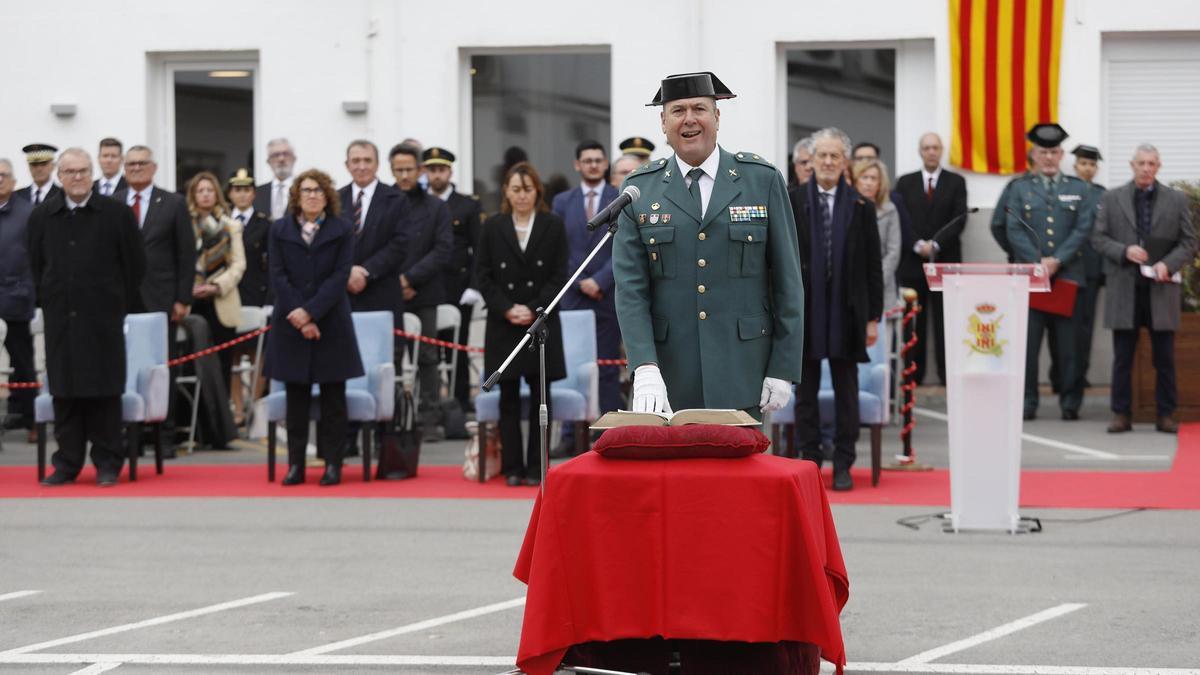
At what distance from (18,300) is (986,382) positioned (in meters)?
9.05

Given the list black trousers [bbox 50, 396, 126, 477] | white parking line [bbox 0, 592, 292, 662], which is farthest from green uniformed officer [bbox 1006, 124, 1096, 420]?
white parking line [bbox 0, 592, 292, 662]

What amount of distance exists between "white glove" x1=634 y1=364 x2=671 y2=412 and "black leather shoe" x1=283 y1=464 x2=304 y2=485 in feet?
22.0

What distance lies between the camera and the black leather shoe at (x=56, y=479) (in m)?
12.8

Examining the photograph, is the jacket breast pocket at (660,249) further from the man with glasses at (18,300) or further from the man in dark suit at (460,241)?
the man with glasses at (18,300)

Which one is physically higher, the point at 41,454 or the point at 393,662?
the point at 41,454

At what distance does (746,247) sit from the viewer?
6691mm

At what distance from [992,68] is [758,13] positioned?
7.93 feet

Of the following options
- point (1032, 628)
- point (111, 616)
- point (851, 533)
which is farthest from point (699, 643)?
point (851, 533)

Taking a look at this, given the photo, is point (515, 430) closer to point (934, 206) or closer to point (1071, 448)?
point (1071, 448)

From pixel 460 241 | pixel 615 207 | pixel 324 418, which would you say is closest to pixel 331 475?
pixel 324 418

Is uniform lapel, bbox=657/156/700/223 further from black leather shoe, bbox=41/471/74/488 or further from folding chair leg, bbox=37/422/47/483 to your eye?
folding chair leg, bbox=37/422/47/483

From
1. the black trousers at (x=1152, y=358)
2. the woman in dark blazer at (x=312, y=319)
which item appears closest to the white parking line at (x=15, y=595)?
the woman in dark blazer at (x=312, y=319)

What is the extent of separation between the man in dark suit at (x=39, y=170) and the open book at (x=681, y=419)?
1105cm

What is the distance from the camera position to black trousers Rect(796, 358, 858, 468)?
12.0 meters
